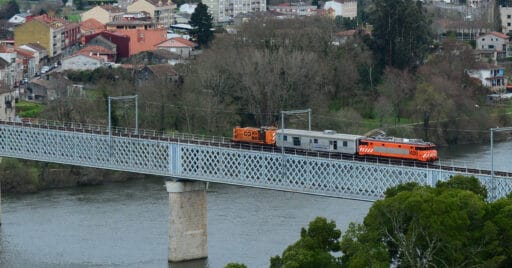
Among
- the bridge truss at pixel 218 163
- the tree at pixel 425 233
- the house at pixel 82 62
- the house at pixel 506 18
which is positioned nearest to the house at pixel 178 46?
the house at pixel 82 62

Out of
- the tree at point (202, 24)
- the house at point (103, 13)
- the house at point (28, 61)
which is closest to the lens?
the house at point (28, 61)

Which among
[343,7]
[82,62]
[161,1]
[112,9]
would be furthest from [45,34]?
[343,7]

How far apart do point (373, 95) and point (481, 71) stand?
26.1 ft

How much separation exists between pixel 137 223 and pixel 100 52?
34.5 m

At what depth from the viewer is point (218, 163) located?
193 feet

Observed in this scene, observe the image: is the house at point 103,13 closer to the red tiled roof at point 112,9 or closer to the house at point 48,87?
the red tiled roof at point 112,9

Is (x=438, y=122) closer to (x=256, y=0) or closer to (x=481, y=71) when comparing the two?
(x=481, y=71)

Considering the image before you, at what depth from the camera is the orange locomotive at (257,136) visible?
2325 inches

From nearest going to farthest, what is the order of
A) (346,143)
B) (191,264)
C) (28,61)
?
(346,143) → (191,264) → (28,61)

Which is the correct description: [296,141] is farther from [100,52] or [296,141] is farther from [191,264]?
[100,52]

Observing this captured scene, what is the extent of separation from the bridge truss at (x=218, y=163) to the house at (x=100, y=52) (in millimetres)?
31234

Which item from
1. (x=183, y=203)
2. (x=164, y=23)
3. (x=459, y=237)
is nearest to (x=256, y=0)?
(x=164, y=23)

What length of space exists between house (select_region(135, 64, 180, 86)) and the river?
1244cm

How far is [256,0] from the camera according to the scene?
126 metres
